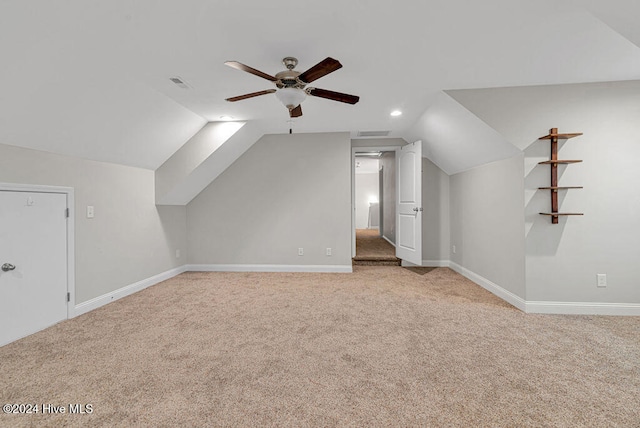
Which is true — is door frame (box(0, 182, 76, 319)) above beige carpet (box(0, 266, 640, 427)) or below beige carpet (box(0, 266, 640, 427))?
above

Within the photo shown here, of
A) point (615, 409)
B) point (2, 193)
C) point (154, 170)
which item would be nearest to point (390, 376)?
point (615, 409)

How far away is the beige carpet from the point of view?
4.99 feet

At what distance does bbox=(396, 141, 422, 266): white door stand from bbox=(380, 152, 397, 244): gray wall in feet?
5.19

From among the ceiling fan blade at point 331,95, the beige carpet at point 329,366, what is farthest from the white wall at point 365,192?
the ceiling fan blade at point 331,95

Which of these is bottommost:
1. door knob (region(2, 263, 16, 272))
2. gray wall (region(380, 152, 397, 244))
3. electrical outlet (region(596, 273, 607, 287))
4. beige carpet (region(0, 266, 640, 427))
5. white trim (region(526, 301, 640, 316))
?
beige carpet (region(0, 266, 640, 427))

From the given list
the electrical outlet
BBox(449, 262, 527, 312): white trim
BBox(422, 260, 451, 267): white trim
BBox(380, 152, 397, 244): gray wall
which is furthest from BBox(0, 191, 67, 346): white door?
BBox(380, 152, 397, 244): gray wall

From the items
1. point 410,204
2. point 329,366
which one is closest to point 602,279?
point 410,204

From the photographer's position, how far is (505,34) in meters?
2.00

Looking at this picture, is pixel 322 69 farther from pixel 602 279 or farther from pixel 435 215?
pixel 435 215

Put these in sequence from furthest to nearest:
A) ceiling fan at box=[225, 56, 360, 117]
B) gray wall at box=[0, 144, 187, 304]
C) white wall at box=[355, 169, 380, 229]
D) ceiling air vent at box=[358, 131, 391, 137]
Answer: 1. white wall at box=[355, 169, 380, 229]
2. ceiling air vent at box=[358, 131, 391, 137]
3. gray wall at box=[0, 144, 187, 304]
4. ceiling fan at box=[225, 56, 360, 117]

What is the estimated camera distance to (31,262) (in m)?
2.51

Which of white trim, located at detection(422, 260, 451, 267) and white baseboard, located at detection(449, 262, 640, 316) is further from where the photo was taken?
white trim, located at detection(422, 260, 451, 267)

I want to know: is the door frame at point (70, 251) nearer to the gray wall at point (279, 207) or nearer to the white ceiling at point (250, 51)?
the white ceiling at point (250, 51)

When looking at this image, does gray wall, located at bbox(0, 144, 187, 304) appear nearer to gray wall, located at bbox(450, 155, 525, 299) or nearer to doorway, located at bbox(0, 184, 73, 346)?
doorway, located at bbox(0, 184, 73, 346)
